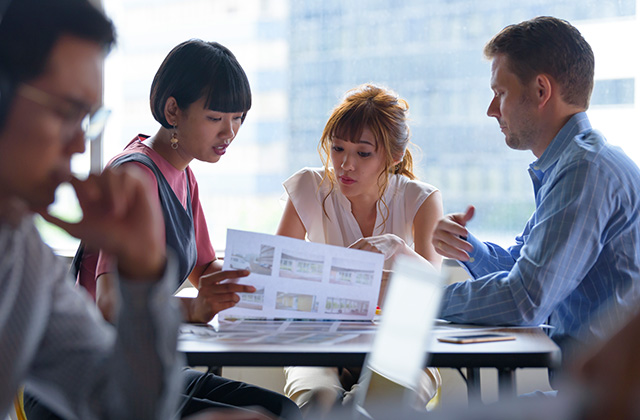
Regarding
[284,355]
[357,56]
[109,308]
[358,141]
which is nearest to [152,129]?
[357,56]

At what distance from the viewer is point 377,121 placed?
7.14 ft

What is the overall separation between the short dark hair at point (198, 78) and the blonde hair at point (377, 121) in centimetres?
51

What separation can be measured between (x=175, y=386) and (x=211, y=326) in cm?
61

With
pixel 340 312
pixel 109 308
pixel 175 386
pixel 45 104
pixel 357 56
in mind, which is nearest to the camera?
pixel 45 104

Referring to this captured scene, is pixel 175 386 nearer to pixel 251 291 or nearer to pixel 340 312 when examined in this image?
pixel 251 291

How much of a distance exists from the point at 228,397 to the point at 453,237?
2.54 ft

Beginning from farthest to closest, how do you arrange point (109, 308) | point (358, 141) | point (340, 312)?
point (358, 141), point (340, 312), point (109, 308)

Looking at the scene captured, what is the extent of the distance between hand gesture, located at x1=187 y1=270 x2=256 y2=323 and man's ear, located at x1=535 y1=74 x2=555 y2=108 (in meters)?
0.99

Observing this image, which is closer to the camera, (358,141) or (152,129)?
(358,141)

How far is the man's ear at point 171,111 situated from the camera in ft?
5.84

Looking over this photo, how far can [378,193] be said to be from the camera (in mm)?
2307

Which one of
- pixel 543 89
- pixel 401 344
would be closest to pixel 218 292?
pixel 401 344

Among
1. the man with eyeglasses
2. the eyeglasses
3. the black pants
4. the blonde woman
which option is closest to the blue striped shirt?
the black pants

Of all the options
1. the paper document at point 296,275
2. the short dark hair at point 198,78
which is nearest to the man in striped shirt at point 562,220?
the paper document at point 296,275
